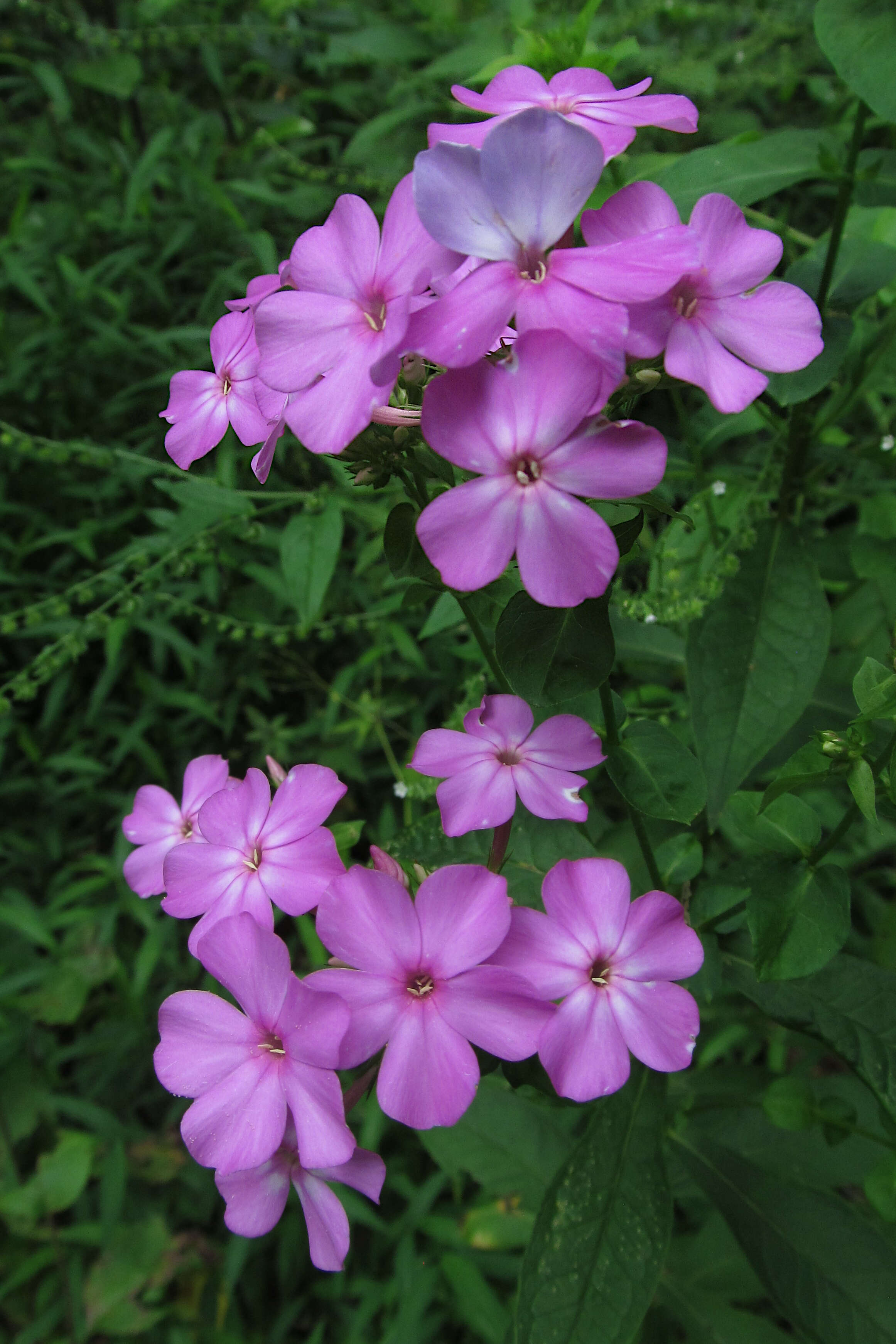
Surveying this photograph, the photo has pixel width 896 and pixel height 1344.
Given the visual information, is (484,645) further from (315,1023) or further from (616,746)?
(315,1023)

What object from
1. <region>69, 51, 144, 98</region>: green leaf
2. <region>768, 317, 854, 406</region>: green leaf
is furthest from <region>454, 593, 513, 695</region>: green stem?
<region>69, 51, 144, 98</region>: green leaf

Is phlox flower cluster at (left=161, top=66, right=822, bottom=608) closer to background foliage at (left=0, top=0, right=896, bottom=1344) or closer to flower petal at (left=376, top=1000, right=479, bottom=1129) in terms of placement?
background foliage at (left=0, top=0, right=896, bottom=1344)

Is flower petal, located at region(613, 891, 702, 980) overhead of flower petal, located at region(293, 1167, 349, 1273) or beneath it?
overhead

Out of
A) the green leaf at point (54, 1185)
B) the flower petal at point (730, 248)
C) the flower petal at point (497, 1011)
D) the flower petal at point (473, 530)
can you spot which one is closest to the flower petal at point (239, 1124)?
the flower petal at point (497, 1011)

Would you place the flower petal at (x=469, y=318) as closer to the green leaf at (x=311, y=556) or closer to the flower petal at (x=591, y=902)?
the flower petal at (x=591, y=902)

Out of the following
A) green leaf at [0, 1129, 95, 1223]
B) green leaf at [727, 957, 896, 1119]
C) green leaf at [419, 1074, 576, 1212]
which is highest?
green leaf at [727, 957, 896, 1119]

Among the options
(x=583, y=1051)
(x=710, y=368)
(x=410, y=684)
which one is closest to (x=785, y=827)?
(x=583, y=1051)
